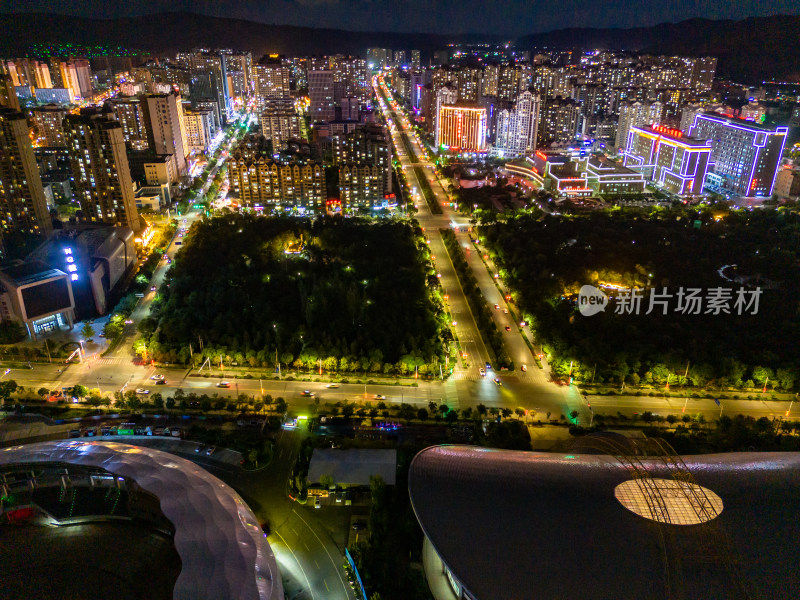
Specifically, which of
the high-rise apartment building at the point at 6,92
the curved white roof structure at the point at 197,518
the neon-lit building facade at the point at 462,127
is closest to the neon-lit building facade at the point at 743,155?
the neon-lit building facade at the point at 462,127

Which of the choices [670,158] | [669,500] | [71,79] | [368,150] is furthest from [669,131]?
[71,79]

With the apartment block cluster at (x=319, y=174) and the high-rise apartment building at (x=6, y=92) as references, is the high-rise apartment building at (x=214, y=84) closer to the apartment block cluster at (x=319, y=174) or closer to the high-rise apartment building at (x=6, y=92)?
the apartment block cluster at (x=319, y=174)

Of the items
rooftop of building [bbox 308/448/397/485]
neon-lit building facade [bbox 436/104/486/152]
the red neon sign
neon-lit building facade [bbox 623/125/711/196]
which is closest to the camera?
rooftop of building [bbox 308/448/397/485]

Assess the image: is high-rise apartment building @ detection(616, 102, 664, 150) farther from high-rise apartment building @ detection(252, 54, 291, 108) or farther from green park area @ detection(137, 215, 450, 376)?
high-rise apartment building @ detection(252, 54, 291, 108)

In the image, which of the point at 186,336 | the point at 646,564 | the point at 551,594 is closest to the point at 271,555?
the point at 551,594

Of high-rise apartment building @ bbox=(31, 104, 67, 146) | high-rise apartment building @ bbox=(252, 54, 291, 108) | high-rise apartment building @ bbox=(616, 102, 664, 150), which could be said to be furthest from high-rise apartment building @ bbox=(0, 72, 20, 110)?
high-rise apartment building @ bbox=(616, 102, 664, 150)

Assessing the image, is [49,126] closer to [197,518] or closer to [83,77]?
[83,77]

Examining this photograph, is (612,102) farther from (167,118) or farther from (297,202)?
(167,118)
